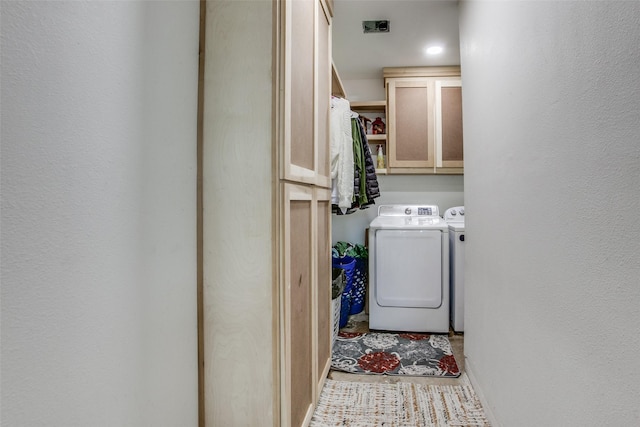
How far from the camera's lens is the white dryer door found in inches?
109

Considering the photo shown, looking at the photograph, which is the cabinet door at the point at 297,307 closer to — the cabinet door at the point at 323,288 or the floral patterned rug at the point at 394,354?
the cabinet door at the point at 323,288

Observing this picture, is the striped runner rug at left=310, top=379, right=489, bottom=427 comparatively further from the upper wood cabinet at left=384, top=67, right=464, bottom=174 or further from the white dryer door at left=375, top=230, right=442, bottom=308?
the upper wood cabinet at left=384, top=67, right=464, bottom=174

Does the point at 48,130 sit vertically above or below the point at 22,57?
below

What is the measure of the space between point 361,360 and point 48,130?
213 centimetres

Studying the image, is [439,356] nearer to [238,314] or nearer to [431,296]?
[431,296]

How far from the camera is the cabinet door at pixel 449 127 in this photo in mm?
3264

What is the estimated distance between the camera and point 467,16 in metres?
2.03

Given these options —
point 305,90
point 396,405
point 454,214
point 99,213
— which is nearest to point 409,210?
point 454,214

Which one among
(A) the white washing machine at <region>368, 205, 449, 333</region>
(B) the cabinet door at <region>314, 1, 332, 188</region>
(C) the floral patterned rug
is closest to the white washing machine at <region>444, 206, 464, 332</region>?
(A) the white washing machine at <region>368, 205, 449, 333</region>

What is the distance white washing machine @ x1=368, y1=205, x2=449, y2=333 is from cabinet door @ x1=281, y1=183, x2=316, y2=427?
1325 mm

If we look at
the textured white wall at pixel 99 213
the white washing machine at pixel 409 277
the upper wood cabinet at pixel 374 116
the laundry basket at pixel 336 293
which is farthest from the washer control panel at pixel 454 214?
the textured white wall at pixel 99 213

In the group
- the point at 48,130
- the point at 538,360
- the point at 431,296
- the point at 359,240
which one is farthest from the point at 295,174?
the point at 359,240

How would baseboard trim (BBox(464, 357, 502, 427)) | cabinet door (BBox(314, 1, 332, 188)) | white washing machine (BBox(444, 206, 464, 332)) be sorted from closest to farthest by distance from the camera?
baseboard trim (BBox(464, 357, 502, 427))
cabinet door (BBox(314, 1, 332, 188))
white washing machine (BBox(444, 206, 464, 332))

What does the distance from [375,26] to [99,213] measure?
240 cm
